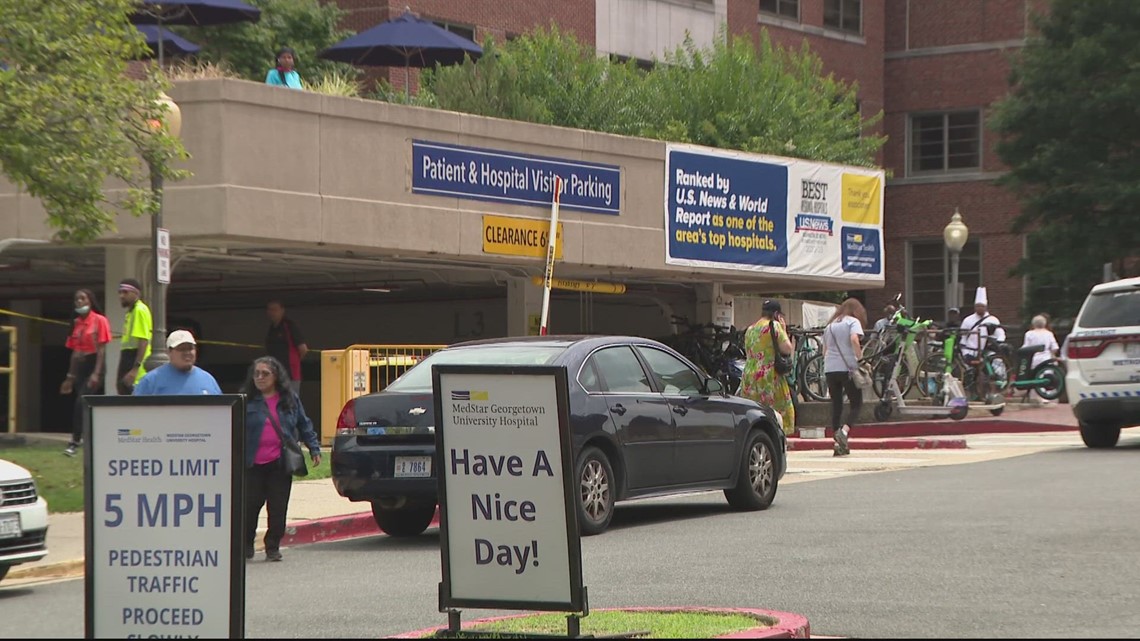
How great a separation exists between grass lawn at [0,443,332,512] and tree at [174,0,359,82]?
1614 cm

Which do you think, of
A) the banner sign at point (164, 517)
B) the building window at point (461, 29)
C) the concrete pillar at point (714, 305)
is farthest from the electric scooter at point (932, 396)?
the banner sign at point (164, 517)

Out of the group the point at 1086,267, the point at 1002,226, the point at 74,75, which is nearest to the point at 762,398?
the point at 74,75

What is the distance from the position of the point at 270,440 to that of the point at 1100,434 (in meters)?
11.7

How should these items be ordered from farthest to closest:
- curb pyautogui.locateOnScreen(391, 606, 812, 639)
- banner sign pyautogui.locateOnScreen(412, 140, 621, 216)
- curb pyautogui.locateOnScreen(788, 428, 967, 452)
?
1. banner sign pyautogui.locateOnScreen(412, 140, 621, 216)
2. curb pyautogui.locateOnScreen(788, 428, 967, 452)
3. curb pyautogui.locateOnScreen(391, 606, 812, 639)

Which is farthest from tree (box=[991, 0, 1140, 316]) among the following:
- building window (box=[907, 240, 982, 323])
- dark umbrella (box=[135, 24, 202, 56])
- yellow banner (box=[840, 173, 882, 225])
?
dark umbrella (box=[135, 24, 202, 56])

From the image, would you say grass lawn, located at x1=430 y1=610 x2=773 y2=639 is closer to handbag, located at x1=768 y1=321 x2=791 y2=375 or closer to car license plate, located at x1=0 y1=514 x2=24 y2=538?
car license plate, located at x1=0 y1=514 x2=24 y2=538

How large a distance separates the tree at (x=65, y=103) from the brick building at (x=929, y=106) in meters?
31.0

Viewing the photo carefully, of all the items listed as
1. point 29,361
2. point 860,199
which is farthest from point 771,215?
point 29,361

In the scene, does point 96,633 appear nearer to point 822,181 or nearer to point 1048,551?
point 1048,551

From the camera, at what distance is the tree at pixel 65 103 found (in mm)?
14719

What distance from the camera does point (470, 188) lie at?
24219mm

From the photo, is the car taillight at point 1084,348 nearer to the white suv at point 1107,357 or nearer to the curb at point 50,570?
the white suv at point 1107,357

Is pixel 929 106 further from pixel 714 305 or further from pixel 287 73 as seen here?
pixel 287 73

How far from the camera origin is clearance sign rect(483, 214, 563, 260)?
24469mm
